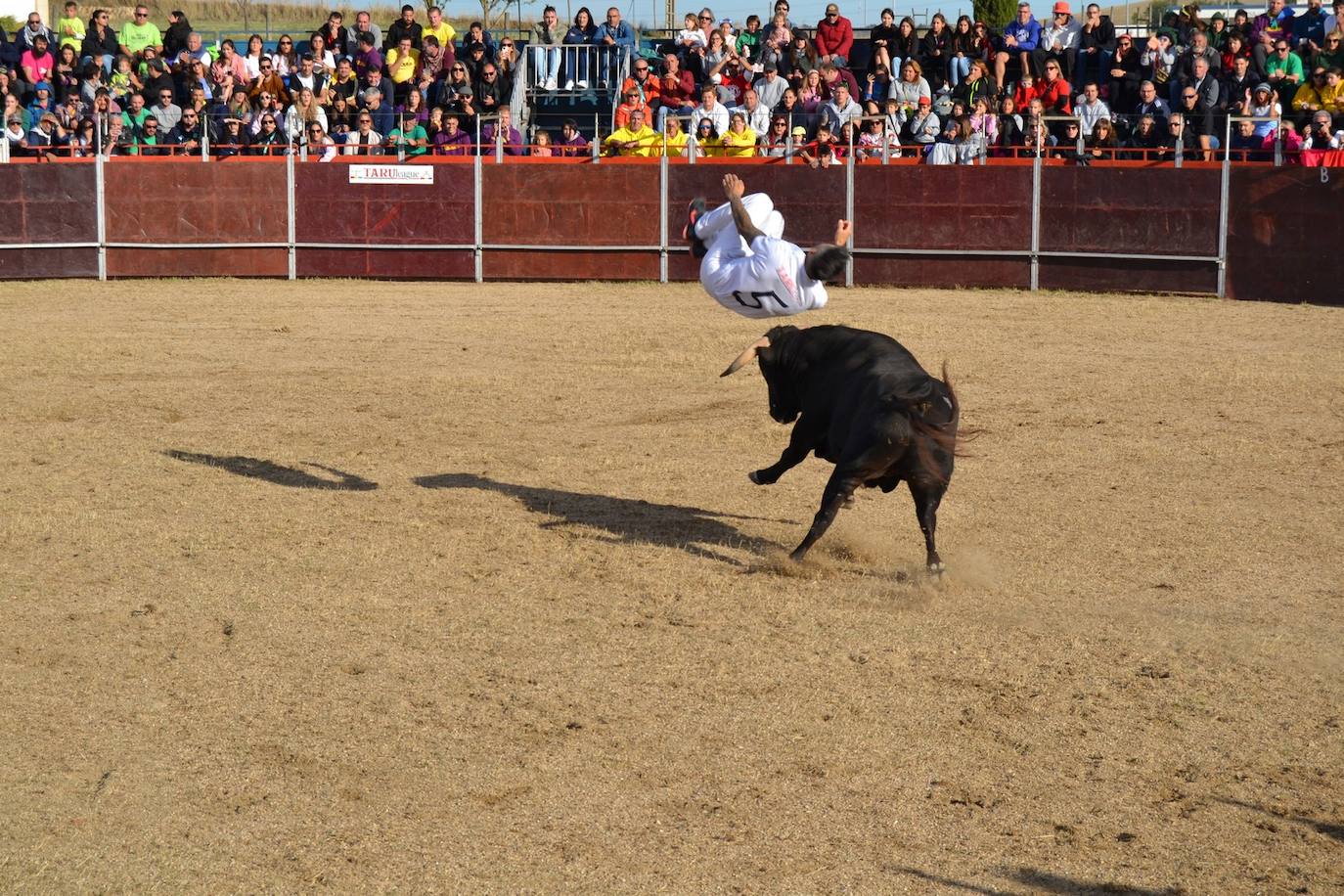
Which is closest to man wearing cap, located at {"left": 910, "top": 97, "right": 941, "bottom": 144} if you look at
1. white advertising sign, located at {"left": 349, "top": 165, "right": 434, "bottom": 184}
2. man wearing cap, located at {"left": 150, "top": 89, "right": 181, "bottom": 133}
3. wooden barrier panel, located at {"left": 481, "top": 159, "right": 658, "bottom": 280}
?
wooden barrier panel, located at {"left": 481, "top": 159, "right": 658, "bottom": 280}

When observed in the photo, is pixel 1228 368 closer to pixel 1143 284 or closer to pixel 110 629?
pixel 1143 284

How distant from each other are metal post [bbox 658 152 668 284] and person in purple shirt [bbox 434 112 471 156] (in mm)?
2703

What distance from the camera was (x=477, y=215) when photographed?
2142 centimetres

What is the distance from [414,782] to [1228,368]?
10.5m

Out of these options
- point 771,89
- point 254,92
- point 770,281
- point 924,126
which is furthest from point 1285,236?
point 254,92

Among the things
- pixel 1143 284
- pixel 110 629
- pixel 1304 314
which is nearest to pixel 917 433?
pixel 110 629

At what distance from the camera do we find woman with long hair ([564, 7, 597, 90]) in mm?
25562

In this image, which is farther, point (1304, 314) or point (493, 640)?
point (1304, 314)

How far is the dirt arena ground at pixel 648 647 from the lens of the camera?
4.73 meters

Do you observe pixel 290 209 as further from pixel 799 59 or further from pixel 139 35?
pixel 799 59

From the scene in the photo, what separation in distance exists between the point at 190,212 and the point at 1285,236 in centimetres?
1375

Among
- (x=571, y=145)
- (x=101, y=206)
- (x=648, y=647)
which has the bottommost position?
(x=648, y=647)

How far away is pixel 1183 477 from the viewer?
9812 millimetres

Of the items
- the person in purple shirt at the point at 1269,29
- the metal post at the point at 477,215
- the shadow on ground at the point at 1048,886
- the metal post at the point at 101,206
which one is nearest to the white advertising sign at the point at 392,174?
the metal post at the point at 477,215
